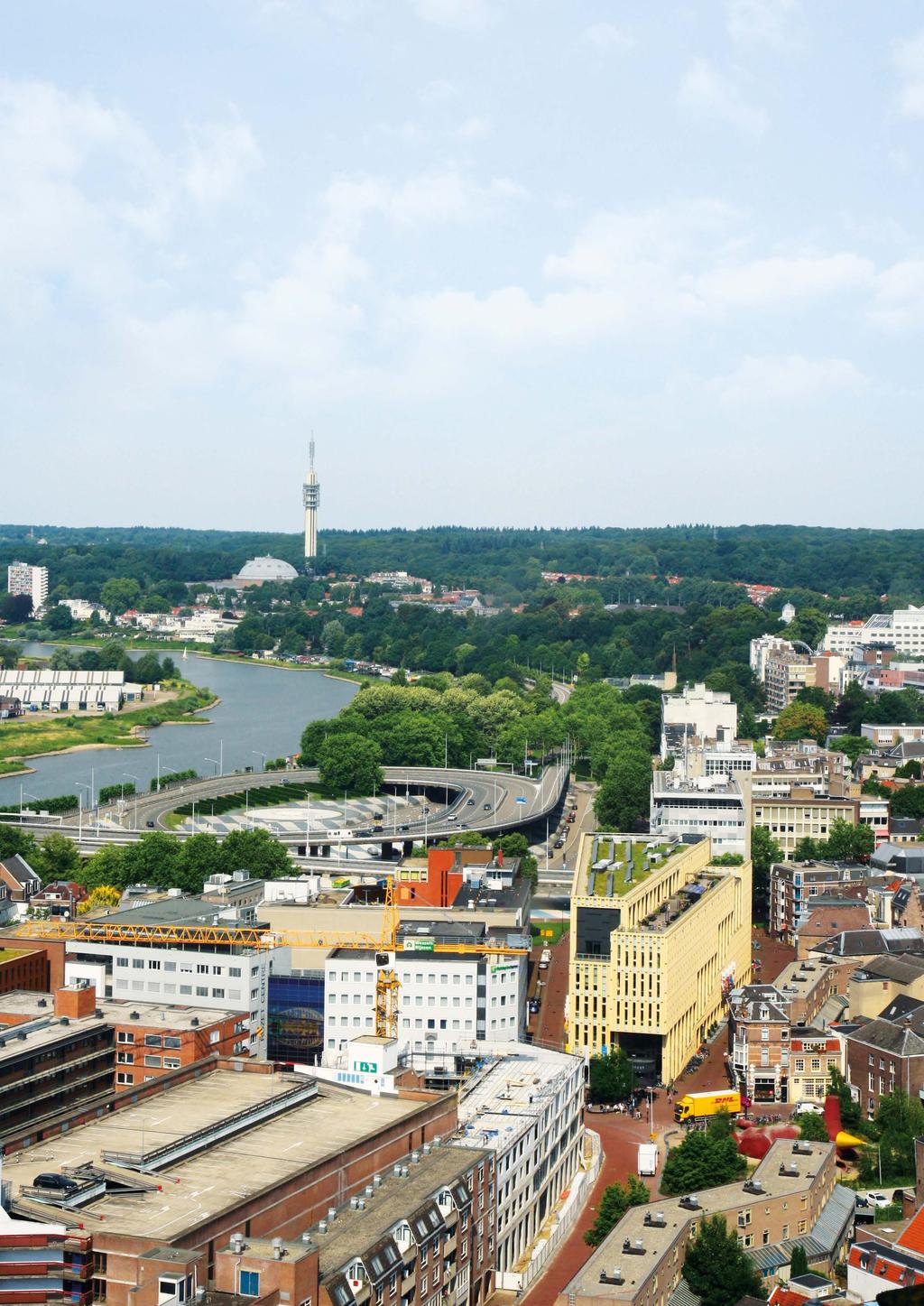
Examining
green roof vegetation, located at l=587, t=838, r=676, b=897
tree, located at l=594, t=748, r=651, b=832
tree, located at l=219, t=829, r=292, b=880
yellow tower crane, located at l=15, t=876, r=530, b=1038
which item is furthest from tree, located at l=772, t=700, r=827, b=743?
yellow tower crane, located at l=15, t=876, r=530, b=1038

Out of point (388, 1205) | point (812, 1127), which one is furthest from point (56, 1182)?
point (812, 1127)

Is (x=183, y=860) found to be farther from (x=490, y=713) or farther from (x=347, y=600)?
(x=347, y=600)

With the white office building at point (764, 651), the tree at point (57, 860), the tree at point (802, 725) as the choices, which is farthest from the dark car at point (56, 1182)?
the white office building at point (764, 651)

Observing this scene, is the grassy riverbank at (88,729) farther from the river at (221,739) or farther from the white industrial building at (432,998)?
the white industrial building at (432,998)

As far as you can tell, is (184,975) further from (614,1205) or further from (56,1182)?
(56,1182)

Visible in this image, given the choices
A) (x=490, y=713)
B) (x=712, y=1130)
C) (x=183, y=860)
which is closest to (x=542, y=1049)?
(x=712, y=1130)

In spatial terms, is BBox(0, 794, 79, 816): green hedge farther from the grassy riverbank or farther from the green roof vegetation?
the green roof vegetation
